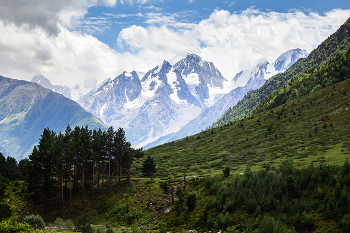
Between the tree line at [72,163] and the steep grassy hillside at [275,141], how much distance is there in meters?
26.5

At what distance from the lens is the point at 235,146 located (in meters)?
125

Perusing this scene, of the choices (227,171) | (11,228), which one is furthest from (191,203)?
(11,228)

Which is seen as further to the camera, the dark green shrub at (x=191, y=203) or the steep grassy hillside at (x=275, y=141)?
the steep grassy hillside at (x=275, y=141)

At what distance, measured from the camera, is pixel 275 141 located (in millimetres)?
114312

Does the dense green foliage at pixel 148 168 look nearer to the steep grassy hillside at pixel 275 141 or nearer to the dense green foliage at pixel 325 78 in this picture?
the steep grassy hillside at pixel 275 141

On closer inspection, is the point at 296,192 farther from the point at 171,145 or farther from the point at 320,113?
the point at 171,145

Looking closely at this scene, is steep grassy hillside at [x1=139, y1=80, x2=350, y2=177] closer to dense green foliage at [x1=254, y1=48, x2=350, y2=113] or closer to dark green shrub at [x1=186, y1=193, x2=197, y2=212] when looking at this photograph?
dark green shrub at [x1=186, y1=193, x2=197, y2=212]

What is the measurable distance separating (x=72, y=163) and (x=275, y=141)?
9047cm

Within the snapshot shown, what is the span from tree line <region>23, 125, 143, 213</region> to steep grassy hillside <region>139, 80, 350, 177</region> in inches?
1044

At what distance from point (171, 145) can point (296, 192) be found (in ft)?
412

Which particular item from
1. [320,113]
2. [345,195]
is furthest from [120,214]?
[320,113]

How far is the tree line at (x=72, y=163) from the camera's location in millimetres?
70375

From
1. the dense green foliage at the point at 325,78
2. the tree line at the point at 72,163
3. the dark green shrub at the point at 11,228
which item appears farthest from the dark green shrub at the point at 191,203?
the dense green foliage at the point at 325,78

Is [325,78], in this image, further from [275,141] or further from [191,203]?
[191,203]
